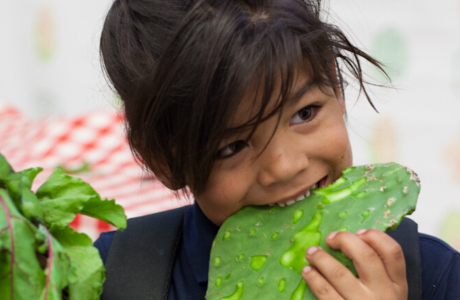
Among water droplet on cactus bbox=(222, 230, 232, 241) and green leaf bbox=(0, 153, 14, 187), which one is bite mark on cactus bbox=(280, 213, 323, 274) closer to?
water droplet on cactus bbox=(222, 230, 232, 241)

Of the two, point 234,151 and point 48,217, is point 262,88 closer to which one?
point 234,151

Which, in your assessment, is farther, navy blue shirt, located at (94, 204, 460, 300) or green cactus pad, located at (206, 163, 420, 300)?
navy blue shirt, located at (94, 204, 460, 300)

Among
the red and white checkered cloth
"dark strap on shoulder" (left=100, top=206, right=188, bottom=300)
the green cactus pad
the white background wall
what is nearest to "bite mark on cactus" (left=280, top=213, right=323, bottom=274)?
the green cactus pad

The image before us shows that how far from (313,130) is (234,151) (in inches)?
5.4

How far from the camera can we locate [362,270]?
718 mm

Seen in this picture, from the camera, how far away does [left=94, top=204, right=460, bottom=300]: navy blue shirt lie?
918 mm

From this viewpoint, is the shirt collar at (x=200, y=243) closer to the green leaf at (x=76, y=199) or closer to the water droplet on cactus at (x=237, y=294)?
the water droplet on cactus at (x=237, y=294)

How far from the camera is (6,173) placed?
607mm

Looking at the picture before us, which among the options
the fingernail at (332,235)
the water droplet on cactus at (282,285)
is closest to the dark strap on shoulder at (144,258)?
the water droplet on cactus at (282,285)

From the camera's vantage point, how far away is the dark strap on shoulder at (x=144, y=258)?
35.5 inches

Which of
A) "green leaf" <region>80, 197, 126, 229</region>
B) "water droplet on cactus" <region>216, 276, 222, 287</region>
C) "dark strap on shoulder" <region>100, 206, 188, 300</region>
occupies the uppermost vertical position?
"green leaf" <region>80, 197, 126, 229</region>

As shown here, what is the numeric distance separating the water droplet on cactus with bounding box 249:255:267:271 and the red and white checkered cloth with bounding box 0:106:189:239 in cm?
105

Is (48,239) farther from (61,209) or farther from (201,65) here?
(201,65)

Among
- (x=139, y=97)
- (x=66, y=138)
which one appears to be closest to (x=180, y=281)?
(x=139, y=97)
